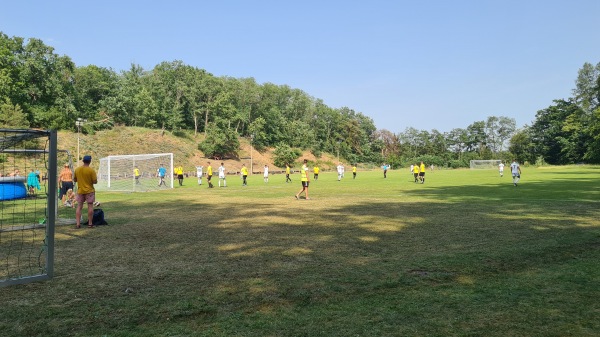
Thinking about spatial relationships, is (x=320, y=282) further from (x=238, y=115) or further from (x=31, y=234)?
(x=238, y=115)

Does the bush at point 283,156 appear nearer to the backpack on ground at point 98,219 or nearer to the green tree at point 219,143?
the green tree at point 219,143

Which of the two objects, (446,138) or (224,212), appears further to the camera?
(446,138)

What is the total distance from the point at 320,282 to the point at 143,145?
71882 mm

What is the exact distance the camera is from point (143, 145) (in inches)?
2822

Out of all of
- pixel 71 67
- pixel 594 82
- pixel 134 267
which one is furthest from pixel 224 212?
pixel 594 82

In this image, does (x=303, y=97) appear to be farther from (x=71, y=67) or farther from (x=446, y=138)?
(x=71, y=67)

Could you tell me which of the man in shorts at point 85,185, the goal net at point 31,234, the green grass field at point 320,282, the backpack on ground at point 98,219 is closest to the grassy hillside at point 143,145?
the goal net at point 31,234

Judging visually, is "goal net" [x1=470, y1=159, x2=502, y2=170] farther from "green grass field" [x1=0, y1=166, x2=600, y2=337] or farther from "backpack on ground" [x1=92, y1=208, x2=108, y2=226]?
"backpack on ground" [x1=92, y1=208, x2=108, y2=226]

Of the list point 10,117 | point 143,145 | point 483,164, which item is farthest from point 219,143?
point 483,164

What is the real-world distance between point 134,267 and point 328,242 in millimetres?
3934

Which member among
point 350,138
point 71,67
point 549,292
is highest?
point 71,67

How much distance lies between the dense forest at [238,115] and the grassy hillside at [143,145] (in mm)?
2437

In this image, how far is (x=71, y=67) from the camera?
73.8 m

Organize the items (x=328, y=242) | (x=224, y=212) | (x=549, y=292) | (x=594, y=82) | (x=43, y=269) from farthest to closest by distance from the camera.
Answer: (x=594, y=82) → (x=224, y=212) → (x=328, y=242) → (x=43, y=269) → (x=549, y=292)
